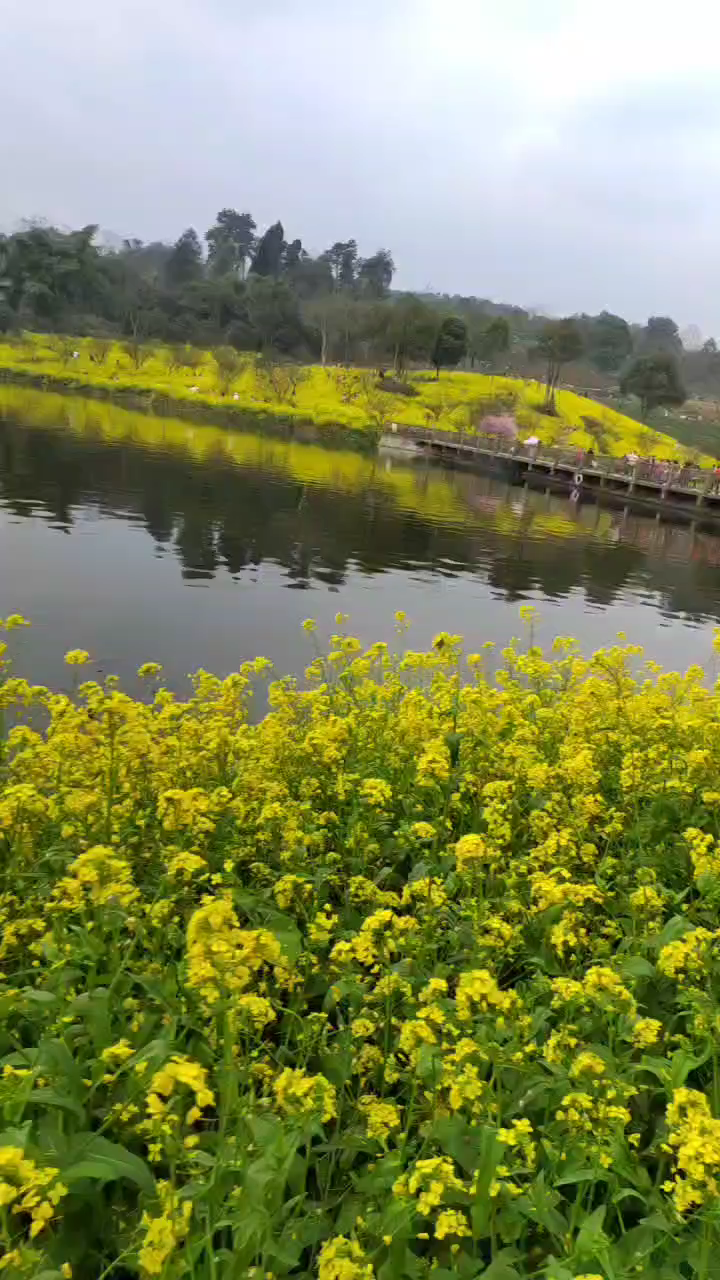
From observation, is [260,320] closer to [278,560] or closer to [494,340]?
[494,340]

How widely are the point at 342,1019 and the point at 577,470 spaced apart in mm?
42654

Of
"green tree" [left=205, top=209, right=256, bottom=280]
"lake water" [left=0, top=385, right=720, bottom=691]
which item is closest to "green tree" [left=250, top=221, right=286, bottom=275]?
"green tree" [left=205, top=209, right=256, bottom=280]

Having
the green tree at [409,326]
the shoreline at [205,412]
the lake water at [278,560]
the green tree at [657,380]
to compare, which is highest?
the green tree at [409,326]

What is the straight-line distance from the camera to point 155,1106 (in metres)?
1.98

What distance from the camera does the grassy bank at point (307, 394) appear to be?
57812 mm

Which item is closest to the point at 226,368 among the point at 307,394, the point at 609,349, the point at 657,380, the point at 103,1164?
the point at 307,394

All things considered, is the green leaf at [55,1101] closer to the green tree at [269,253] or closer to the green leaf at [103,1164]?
the green leaf at [103,1164]

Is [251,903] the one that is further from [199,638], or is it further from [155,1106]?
[199,638]

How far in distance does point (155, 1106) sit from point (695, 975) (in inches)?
74.1

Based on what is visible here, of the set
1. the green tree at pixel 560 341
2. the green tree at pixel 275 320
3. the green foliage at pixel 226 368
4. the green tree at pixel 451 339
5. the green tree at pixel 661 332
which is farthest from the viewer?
the green tree at pixel 661 332

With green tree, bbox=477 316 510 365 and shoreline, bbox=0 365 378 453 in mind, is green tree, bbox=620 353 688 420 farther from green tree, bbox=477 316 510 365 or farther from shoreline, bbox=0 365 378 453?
shoreline, bbox=0 365 378 453

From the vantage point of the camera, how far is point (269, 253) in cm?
10231

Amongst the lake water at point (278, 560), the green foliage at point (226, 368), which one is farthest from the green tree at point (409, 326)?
the lake water at point (278, 560)

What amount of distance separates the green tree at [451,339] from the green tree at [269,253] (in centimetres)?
3675
